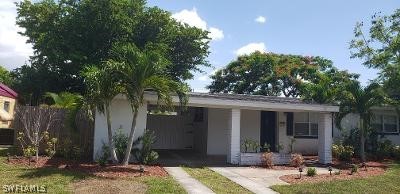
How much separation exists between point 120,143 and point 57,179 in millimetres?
3984

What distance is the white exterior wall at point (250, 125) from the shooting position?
68.9ft

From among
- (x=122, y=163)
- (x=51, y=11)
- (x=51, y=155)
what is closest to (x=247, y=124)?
(x=122, y=163)

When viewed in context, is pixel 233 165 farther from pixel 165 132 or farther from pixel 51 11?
pixel 51 11

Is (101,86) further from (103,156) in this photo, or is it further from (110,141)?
(103,156)

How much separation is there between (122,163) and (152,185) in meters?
3.40

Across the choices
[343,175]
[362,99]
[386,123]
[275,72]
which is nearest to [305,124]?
[362,99]

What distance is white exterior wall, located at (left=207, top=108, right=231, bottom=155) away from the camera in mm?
20469

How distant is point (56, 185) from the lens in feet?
34.9

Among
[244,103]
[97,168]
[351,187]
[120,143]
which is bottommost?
[351,187]

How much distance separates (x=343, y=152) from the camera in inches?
778

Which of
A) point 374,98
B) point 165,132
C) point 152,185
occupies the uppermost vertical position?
point 374,98

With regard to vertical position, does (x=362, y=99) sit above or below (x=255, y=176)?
above

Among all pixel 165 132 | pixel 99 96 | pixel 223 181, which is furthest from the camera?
pixel 165 132

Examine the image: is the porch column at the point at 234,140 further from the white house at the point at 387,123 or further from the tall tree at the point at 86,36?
the white house at the point at 387,123
